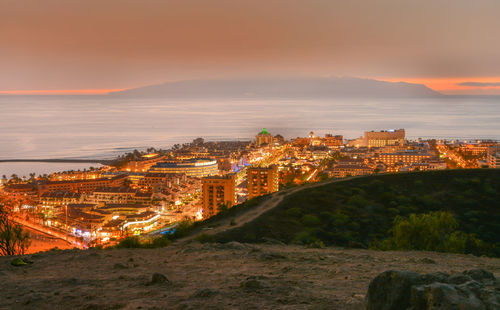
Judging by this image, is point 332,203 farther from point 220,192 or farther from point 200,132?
point 200,132

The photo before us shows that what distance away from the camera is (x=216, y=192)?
2866 cm

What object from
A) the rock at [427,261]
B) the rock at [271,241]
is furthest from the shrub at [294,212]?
the rock at [427,261]

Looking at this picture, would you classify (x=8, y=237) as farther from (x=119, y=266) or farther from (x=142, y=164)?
(x=142, y=164)

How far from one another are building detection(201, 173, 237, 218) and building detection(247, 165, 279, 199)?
3588mm

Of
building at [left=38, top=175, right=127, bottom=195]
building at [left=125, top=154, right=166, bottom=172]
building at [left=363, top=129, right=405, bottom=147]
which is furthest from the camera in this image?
building at [left=363, top=129, right=405, bottom=147]

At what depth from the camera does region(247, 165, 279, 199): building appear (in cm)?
3186

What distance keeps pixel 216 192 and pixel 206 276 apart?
24.0 metres

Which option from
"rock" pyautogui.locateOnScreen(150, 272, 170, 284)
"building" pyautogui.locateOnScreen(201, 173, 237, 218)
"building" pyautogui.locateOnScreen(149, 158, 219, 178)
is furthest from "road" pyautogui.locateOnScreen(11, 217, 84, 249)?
"building" pyautogui.locateOnScreen(149, 158, 219, 178)

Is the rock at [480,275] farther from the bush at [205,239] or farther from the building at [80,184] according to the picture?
the building at [80,184]

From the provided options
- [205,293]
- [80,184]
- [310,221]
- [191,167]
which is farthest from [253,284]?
[191,167]

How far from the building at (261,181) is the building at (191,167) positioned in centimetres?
2018

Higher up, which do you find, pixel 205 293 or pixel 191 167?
pixel 205 293

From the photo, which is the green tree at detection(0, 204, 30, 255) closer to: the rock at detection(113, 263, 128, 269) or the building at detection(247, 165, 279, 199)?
the rock at detection(113, 263, 128, 269)

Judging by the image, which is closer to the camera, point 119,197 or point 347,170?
point 119,197
